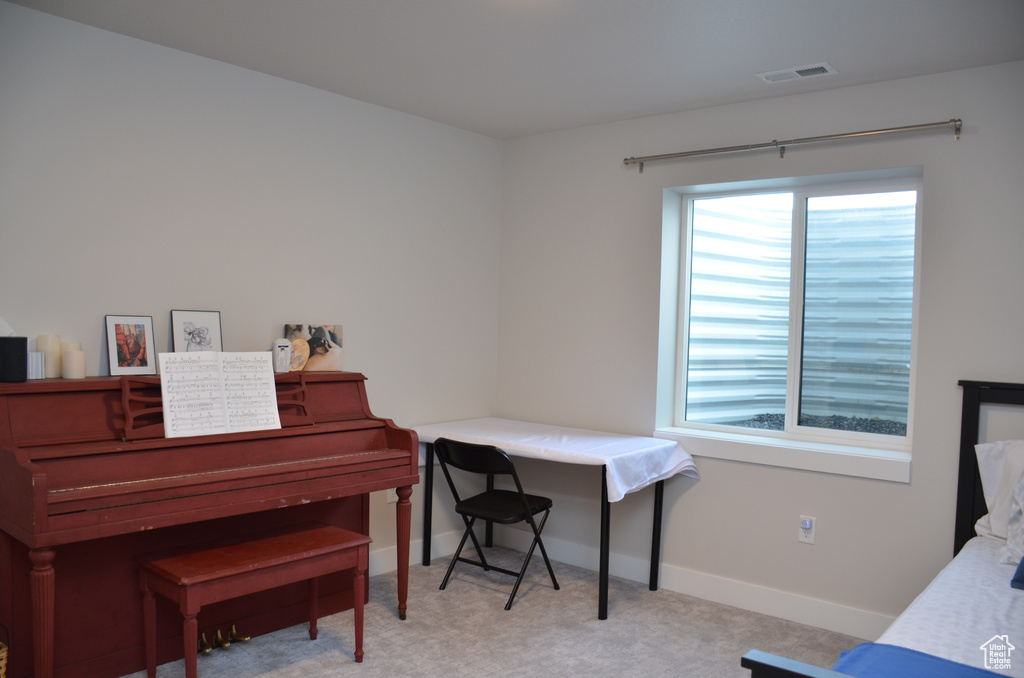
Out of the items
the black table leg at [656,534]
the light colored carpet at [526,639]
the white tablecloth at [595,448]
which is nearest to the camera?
the light colored carpet at [526,639]

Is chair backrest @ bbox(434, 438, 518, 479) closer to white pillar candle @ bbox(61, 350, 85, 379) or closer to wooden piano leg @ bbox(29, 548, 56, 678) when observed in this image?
white pillar candle @ bbox(61, 350, 85, 379)

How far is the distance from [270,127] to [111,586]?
2040mm

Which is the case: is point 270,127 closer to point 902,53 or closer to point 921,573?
point 902,53

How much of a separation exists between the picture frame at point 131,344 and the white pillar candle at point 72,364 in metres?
0.14

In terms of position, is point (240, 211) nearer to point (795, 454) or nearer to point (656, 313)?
point (656, 313)

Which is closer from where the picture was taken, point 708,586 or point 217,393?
point 217,393

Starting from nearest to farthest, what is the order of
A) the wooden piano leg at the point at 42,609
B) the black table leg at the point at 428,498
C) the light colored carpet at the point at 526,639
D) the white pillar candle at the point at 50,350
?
the wooden piano leg at the point at 42,609 → the white pillar candle at the point at 50,350 → the light colored carpet at the point at 526,639 → the black table leg at the point at 428,498

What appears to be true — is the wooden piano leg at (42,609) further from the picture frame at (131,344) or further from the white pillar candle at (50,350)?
the picture frame at (131,344)

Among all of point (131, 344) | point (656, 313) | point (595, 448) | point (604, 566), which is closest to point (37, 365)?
point (131, 344)

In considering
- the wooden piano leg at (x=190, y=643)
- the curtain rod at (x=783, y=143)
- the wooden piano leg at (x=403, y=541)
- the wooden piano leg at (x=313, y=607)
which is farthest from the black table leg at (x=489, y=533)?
the wooden piano leg at (x=190, y=643)

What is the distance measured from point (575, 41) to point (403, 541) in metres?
2.19

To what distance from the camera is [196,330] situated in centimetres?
310

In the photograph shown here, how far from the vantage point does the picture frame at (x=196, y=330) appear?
3047 millimetres

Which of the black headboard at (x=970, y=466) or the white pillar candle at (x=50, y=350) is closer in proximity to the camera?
the white pillar candle at (x=50, y=350)
